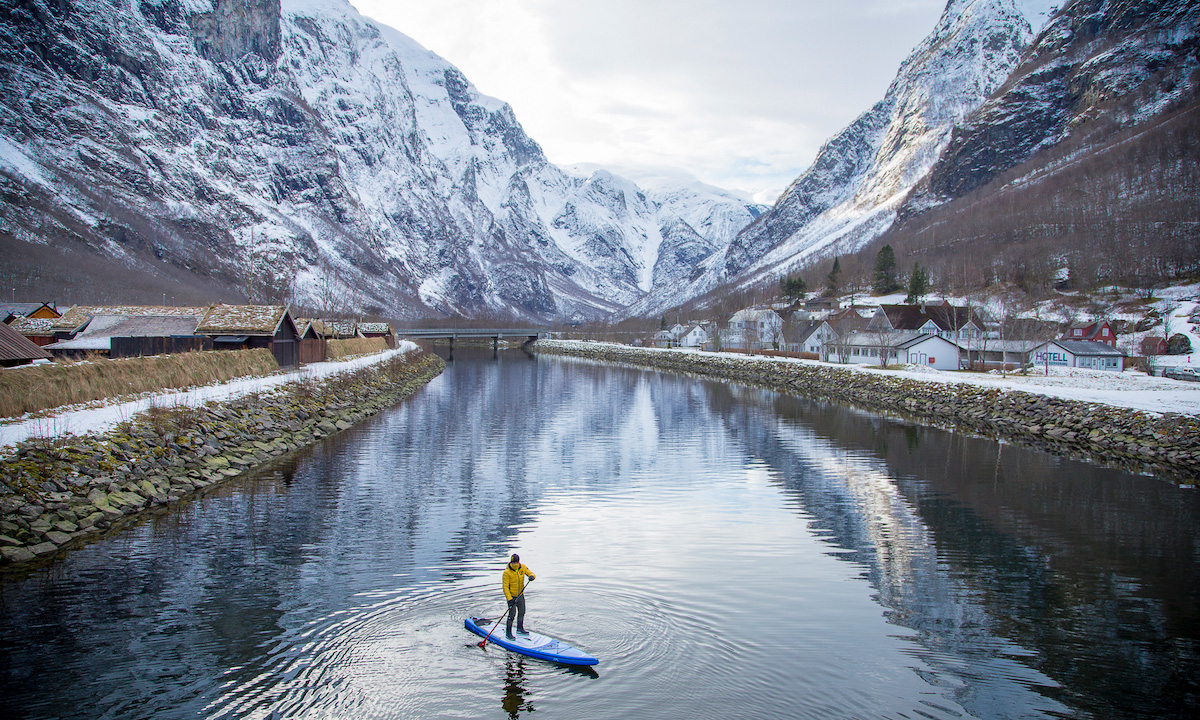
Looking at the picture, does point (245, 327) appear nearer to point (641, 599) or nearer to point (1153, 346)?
point (641, 599)

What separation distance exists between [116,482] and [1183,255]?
530 ft

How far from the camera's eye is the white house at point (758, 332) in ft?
408

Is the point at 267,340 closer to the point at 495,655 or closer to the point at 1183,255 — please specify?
the point at 495,655

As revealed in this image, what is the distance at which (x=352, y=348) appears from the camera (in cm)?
8794

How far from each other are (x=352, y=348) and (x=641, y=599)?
77657 millimetres

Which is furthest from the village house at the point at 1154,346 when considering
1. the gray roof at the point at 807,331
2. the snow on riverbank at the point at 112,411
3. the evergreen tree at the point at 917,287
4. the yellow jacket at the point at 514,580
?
the yellow jacket at the point at 514,580

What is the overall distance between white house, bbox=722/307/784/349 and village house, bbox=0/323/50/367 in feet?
327

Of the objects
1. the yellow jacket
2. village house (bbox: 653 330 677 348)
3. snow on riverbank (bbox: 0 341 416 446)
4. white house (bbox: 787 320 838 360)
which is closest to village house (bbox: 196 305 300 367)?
snow on riverbank (bbox: 0 341 416 446)

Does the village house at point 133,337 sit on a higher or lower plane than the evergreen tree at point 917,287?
lower

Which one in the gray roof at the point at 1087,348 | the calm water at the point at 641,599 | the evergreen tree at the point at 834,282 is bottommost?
the calm water at the point at 641,599

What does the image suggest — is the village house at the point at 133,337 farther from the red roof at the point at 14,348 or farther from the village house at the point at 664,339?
the village house at the point at 664,339

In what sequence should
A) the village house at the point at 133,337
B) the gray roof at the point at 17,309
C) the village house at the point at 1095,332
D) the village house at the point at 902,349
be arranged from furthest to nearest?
the village house at the point at 1095,332
the village house at the point at 902,349
the gray roof at the point at 17,309
the village house at the point at 133,337

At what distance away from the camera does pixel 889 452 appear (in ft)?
122

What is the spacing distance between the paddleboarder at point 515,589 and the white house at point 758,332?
10804 centimetres
